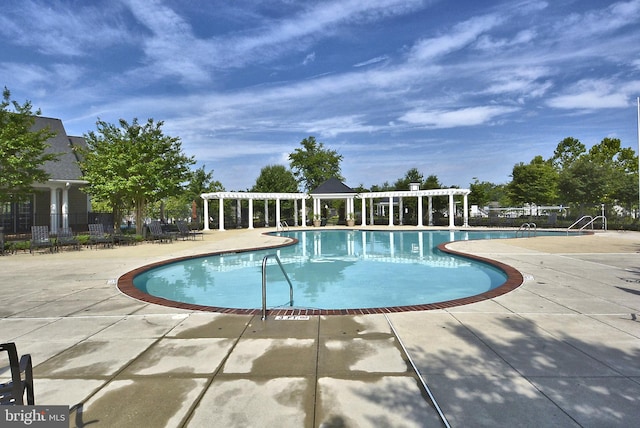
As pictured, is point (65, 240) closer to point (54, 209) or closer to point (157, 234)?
point (157, 234)

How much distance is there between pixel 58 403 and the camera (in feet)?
9.08

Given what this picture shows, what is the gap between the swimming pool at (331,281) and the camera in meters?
7.51

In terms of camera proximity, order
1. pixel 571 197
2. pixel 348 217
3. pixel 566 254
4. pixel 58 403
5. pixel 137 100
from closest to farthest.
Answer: pixel 58 403, pixel 566 254, pixel 137 100, pixel 571 197, pixel 348 217

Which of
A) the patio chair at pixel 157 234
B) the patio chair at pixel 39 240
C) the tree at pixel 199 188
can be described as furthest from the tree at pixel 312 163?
the patio chair at pixel 39 240

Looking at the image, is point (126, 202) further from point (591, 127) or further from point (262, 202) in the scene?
point (591, 127)

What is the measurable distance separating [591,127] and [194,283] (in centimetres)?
4543

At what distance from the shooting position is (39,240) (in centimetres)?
1392

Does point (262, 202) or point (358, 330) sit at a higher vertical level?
point (262, 202)

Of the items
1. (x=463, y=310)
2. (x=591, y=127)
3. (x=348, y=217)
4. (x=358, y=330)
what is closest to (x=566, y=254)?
(x=463, y=310)

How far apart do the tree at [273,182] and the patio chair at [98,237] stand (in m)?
25.8

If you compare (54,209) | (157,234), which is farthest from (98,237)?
(54,209)

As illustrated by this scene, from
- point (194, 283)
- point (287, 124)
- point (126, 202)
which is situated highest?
point (287, 124)

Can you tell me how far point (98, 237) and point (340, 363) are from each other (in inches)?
628

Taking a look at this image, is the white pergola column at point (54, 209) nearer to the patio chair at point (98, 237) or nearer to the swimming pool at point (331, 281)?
the patio chair at point (98, 237)
